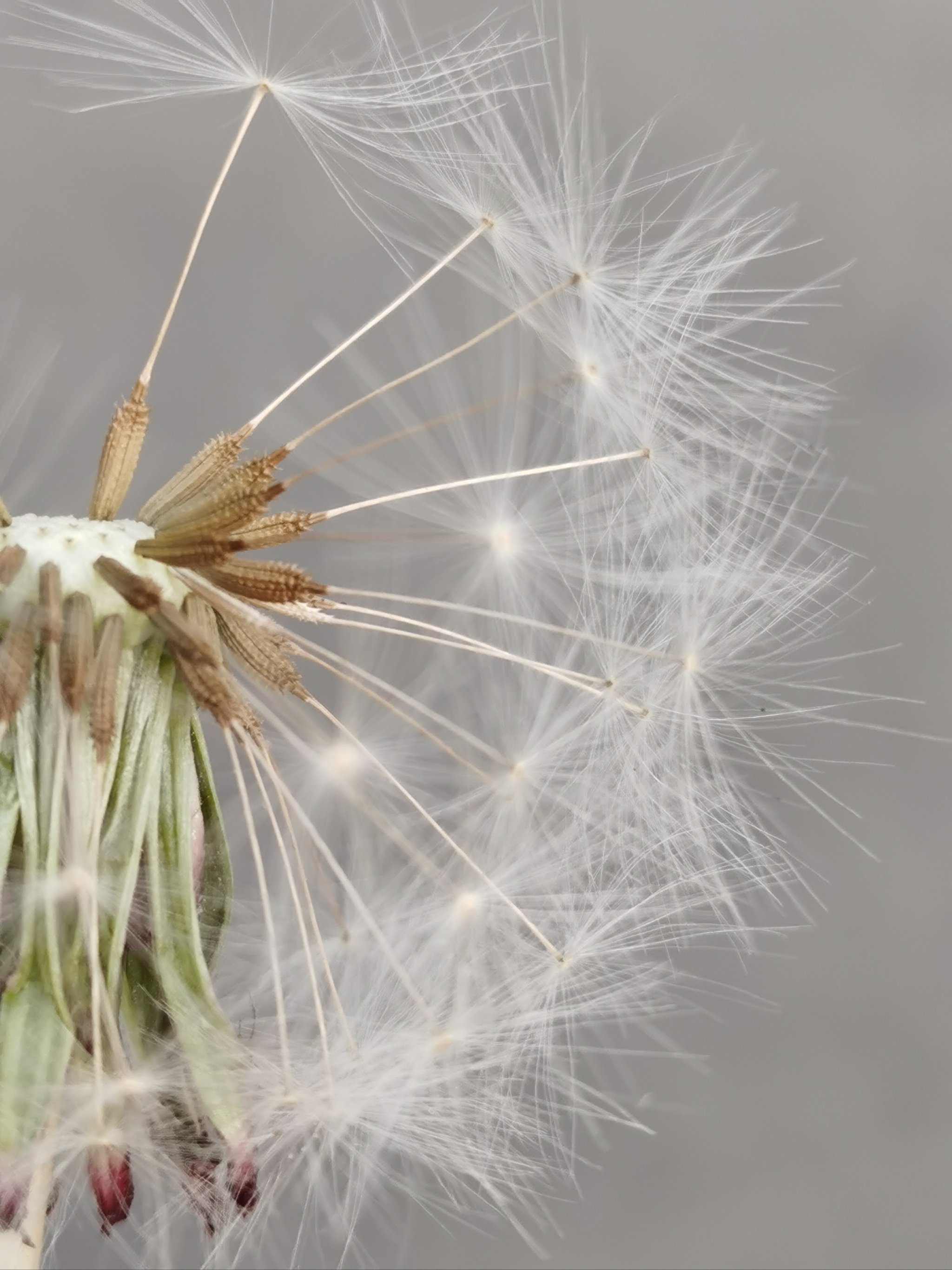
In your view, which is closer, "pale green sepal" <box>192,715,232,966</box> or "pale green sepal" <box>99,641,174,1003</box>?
"pale green sepal" <box>99,641,174,1003</box>

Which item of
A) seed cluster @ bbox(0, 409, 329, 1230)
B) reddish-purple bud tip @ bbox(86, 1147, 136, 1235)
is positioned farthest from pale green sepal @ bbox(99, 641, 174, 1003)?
reddish-purple bud tip @ bbox(86, 1147, 136, 1235)

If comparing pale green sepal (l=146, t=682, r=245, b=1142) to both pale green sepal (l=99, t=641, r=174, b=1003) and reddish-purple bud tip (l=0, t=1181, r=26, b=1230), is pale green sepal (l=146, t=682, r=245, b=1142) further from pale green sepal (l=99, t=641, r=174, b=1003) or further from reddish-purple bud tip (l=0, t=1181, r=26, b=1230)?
reddish-purple bud tip (l=0, t=1181, r=26, b=1230)

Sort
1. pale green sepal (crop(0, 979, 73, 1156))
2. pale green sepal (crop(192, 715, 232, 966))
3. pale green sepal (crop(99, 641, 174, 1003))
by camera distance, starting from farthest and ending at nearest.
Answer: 1. pale green sepal (crop(192, 715, 232, 966))
2. pale green sepal (crop(99, 641, 174, 1003))
3. pale green sepal (crop(0, 979, 73, 1156))

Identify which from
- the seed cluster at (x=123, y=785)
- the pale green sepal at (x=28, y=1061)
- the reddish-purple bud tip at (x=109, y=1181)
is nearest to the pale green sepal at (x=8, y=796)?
the seed cluster at (x=123, y=785)

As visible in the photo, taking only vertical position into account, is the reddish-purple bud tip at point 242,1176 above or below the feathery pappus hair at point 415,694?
below

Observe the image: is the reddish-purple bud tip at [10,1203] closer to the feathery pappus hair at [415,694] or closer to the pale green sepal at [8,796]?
the feathery pappus hair at [415,694]

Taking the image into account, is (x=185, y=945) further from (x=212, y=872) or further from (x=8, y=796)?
(x=8, y=796)

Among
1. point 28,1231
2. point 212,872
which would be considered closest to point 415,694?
point 212,872

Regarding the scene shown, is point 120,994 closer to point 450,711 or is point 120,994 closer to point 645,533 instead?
point 450,711
